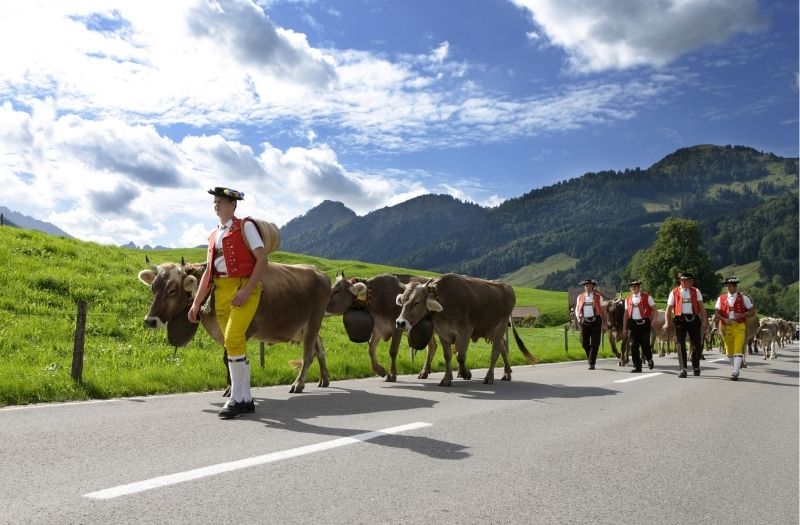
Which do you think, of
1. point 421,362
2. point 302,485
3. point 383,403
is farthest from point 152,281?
point 421,362

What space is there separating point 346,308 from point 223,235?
5.46 meters

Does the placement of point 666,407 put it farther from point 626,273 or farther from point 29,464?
point 626,273

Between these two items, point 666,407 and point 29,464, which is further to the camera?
point 666,407

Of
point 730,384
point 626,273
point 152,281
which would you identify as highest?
point 626,273

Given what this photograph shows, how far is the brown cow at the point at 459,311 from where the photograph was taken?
38.3 ft

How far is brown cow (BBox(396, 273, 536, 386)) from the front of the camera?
38.3 feet

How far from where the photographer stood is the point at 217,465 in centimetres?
473

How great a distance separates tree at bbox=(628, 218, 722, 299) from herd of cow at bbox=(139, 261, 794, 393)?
7649 centimetres

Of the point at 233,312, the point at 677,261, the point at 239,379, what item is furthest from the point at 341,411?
the point at 677,261

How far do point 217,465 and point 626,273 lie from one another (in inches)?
5599

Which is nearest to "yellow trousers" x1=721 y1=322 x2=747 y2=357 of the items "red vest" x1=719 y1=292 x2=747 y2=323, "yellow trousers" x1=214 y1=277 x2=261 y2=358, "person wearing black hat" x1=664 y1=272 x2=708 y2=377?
"red vest" x1=719 y1=292 x2=747 y2=323

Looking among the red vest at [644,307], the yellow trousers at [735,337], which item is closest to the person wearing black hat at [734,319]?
the yellow trousers at [735,337]

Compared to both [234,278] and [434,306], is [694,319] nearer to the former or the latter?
[434,306]

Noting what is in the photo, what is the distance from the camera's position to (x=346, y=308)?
12.4 metres
